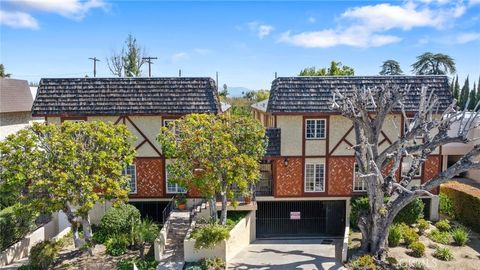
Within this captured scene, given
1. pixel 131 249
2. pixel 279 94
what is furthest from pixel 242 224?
pixel 279 94

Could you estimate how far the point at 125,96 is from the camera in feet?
64.6

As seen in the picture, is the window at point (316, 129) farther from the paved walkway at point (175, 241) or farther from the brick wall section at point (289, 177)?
the paved walkway at point (175, 241)

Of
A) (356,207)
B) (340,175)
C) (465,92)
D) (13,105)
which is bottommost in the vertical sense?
(356,207)

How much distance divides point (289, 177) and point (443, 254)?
26.4 ft

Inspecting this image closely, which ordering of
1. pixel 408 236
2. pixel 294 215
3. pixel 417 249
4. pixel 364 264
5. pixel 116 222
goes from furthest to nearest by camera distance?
pixel 294 215
pixel 116 222
pixel 408 236
pixel 417 249
pixel 364 264

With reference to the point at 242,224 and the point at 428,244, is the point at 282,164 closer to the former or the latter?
the point at 242,224

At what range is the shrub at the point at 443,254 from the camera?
628 inches

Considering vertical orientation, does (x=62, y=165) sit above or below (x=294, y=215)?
above

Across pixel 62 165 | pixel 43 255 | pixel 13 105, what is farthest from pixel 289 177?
pixel 13 105

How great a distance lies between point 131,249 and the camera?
1742 cm

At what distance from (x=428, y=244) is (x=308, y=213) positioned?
6.34m

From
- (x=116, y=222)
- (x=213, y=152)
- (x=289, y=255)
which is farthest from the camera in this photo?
(x=289, y=255)

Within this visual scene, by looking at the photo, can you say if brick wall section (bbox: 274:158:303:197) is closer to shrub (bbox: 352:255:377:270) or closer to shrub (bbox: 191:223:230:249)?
shrub (bbox: 191:223:230:249)

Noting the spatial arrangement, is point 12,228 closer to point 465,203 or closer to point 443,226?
point 443,226
